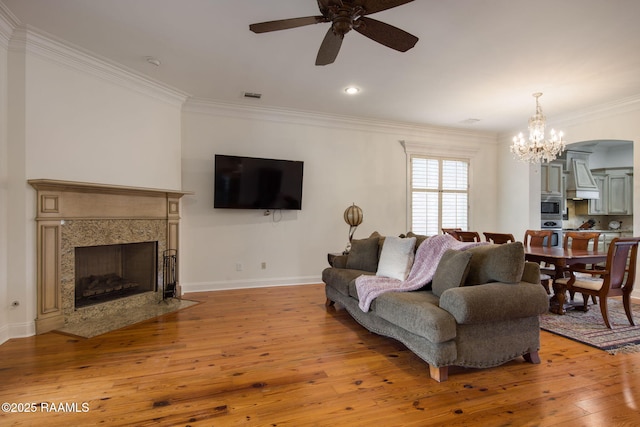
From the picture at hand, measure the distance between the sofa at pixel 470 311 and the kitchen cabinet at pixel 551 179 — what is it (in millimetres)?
4854

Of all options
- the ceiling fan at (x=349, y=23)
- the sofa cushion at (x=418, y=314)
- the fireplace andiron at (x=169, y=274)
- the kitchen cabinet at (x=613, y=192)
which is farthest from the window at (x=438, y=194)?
the fireplace andiron at (x=169, y=274)

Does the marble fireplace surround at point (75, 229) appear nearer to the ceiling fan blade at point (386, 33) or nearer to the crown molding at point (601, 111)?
the ceiling fan blade at point (386, 33)

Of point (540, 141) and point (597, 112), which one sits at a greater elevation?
point (597, 112)

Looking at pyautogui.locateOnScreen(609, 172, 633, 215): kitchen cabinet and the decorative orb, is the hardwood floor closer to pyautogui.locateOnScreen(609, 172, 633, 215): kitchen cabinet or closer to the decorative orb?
the decorative orb

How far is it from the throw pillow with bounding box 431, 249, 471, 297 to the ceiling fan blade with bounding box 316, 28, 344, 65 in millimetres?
1884

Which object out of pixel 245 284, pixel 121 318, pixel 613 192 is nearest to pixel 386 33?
pixel 121 318

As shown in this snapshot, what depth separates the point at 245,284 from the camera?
515cm

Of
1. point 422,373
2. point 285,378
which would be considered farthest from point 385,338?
point 285,378

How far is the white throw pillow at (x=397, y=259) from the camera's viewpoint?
335cm

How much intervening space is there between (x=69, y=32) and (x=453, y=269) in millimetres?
4008

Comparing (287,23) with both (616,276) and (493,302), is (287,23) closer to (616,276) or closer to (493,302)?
(493,302)

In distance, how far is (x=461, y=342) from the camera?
235 cm

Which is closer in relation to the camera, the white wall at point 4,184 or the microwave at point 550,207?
the white wall at point 4,184

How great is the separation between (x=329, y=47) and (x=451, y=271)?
78.6 inches
